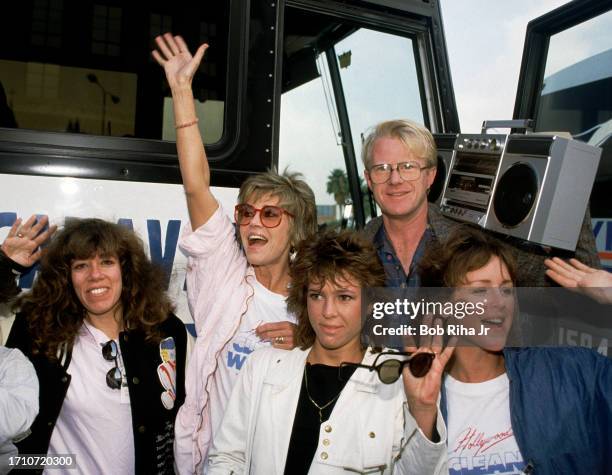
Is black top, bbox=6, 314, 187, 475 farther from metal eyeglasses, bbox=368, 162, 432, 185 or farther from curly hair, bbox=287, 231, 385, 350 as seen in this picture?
metal eyeglasses, bbox=368, 162, 432, 185

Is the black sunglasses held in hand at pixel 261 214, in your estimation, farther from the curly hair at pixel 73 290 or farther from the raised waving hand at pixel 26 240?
the raised waving hand at pixel 26 240

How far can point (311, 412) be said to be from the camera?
1679 mm

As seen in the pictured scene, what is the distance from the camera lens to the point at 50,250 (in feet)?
6.63

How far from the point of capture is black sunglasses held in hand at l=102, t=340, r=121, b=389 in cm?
192

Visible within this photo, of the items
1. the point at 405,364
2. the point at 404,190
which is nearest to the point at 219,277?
the point at 404,190

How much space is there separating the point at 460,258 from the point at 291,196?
726 mm

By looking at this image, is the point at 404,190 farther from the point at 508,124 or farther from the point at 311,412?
the point at 311,412

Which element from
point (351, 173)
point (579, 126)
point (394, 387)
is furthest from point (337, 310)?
point (579, 126)

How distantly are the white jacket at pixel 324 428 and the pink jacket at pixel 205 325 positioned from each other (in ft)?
0.77

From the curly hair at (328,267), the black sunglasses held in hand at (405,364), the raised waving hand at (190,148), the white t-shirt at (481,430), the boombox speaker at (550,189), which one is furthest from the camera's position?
the raised waving hand at (190,148)

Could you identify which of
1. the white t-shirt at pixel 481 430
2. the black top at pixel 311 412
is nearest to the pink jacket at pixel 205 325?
the black top at pixel 311 412

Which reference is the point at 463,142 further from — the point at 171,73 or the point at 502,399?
the point at 171,73

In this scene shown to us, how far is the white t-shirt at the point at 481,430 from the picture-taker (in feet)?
5.09

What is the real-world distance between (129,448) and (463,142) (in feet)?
5.00
